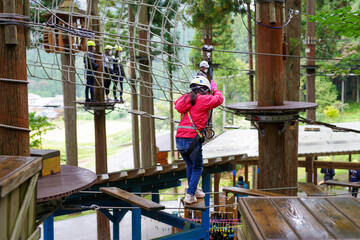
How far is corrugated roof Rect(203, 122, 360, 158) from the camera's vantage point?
786cm

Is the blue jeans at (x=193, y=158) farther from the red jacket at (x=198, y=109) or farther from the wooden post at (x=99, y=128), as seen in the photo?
the wooden post at (x=99, y=128)

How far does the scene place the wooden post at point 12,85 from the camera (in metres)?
2.72

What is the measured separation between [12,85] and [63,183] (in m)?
0.77

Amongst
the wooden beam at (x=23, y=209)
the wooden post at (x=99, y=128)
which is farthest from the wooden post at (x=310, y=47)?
the wooden beam at (x=23, y=209)

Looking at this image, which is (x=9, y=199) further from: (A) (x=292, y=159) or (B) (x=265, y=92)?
(A) (x=292, y=159)

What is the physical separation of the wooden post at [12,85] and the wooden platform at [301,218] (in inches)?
66.3

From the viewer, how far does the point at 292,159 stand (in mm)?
5891

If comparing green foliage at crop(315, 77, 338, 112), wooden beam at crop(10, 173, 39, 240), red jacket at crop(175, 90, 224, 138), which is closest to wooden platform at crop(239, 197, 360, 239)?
wooden beam at crop(10, 173, 39, 240)

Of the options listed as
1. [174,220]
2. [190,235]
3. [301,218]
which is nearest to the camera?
[301,218]

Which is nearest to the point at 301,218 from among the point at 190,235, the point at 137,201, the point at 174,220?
the point at 137,201

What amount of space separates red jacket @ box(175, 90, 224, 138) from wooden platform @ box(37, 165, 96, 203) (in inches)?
36.9

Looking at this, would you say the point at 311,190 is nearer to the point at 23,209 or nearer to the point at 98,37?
the point at 23,209

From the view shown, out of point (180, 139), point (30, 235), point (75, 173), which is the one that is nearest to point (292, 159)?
point (180, 139)

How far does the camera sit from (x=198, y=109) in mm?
3541
